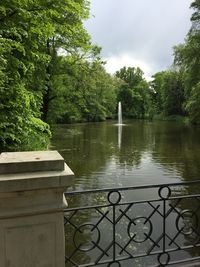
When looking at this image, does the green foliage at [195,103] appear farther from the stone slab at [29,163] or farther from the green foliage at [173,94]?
the stone slab at [29,163]

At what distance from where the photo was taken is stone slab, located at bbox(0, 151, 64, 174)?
200cm

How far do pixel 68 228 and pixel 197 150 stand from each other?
1251cm

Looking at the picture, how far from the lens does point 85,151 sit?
56.3ft

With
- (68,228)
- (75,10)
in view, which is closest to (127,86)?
(75,10)

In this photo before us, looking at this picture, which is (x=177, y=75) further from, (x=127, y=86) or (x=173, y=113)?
(x=127, y=86)

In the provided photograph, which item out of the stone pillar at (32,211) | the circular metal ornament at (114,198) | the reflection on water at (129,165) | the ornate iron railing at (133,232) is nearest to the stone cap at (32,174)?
the stone pillar at (32,211)

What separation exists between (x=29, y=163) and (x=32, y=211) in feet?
0.96

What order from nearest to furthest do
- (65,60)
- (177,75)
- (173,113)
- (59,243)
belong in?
(59,243), (65,60), (177,75), (173,113)

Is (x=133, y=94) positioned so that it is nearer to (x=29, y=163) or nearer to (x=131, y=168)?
(x=131, y=168)

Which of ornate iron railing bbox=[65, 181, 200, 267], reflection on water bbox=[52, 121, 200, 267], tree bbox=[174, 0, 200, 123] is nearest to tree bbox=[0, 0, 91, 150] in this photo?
reflection on water bbox=[52, 121, 200, 267]

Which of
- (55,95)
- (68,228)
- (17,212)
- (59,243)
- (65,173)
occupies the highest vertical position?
(55,95)

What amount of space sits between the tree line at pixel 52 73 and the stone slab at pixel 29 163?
5.10 meters

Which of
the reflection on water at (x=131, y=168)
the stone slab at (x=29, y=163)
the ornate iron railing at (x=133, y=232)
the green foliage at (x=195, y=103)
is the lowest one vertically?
the ornate iron railing at (x=133, y=232)

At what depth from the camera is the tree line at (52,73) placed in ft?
28.1
